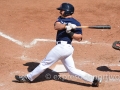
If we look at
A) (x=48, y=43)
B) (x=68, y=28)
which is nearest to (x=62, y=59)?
(x=68, y=28)

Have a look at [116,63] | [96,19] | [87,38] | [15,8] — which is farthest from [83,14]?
[116,63]

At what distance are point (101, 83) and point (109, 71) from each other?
662mm

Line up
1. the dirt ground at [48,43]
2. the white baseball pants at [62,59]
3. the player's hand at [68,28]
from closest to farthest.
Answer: the player's hand at [68,28], the white baseball pants at [62,59], the dirt ground at [48,43]

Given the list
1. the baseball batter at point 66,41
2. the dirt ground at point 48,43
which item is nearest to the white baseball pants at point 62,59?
the baseball batter at point 66,41

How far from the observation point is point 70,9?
21.9 feet

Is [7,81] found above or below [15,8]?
below

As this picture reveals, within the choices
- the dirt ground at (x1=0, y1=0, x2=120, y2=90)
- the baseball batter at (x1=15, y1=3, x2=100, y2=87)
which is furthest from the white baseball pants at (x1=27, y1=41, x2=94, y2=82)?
the dirt ground at (x1=0, y1=0, x2=120, y2=90)

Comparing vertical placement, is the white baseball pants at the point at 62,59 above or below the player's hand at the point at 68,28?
below

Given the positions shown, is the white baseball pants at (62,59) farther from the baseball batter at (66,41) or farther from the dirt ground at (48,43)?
the dirt ground at (48,43)

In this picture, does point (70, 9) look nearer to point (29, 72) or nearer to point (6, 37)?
point (29, 72)

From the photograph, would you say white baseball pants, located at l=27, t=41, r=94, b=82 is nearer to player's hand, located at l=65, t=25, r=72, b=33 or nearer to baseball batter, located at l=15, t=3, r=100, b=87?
baseball batter, located at l=15, t=3, r=100, b=87

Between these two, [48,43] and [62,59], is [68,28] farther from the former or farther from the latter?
[48,43]

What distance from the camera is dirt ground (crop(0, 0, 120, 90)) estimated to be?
7133 millimetres

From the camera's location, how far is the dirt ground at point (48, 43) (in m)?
7.13
